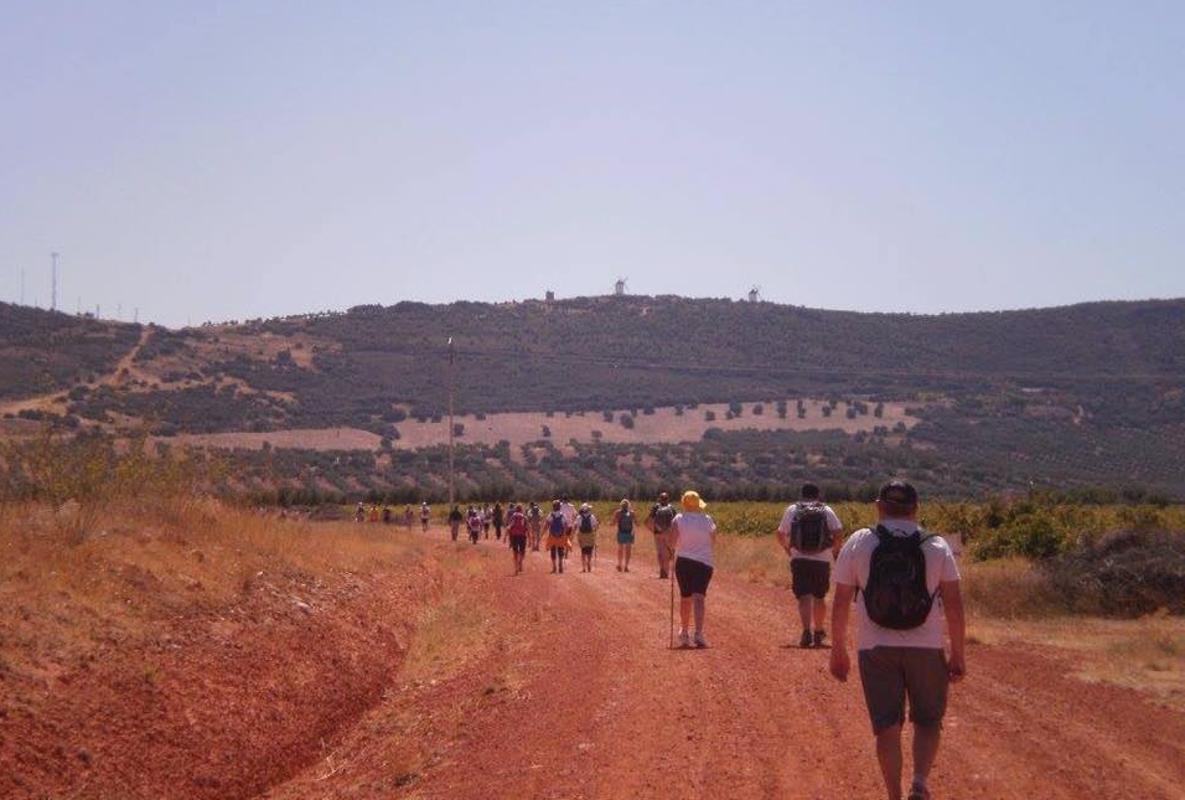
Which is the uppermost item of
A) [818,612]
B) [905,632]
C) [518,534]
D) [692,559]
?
[905,632]

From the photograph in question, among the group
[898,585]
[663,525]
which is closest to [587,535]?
[663,525]

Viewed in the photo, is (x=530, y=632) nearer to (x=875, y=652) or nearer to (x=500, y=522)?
(x=875, y=652)

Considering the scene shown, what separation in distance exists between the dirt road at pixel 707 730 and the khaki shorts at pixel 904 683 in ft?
3.18

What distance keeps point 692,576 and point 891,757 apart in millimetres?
8053

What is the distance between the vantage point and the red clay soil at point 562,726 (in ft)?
32.2

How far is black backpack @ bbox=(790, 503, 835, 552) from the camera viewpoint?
16141mm

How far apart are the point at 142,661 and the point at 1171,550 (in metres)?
16.7

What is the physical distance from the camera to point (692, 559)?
650 inches

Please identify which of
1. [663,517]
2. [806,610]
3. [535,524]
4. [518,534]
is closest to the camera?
[806,610]

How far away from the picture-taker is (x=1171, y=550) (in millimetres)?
23266

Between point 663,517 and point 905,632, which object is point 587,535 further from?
point 905,632

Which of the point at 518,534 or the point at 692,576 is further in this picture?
the point at 518,534

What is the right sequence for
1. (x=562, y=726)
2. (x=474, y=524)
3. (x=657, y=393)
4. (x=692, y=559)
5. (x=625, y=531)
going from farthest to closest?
(x=657, y=393)
(x=474, y=524)
(x=625, y=531)
(x=692, y=559)
(x=562, y=726)

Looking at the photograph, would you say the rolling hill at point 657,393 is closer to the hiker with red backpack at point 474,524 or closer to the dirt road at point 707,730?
the hiker with red backpack at point 474,524
